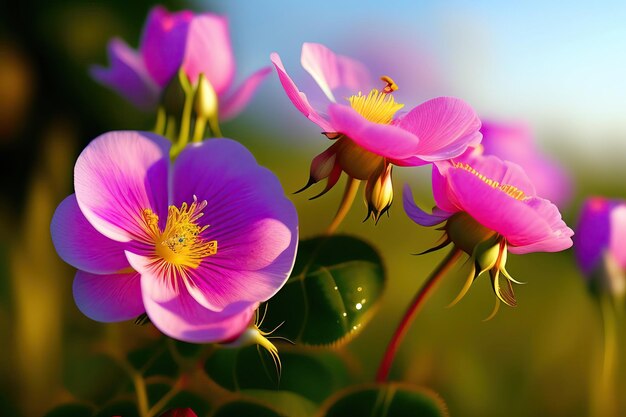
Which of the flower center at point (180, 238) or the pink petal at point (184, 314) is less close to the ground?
the flower center at point (180, 238)

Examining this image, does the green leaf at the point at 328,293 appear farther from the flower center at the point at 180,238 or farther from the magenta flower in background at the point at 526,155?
the magenta flower in background at the point at 526,155

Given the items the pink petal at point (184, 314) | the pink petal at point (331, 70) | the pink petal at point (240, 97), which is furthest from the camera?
the pink petal at point (240, 97)

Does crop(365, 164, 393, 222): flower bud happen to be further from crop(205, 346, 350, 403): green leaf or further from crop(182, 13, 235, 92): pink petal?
crop(182, 13, 235, 92): pink petal

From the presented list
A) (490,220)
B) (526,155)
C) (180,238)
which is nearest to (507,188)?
(490,220)

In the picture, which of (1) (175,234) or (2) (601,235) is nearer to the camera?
(1) (175,234)

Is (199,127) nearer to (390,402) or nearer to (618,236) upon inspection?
(390,402)

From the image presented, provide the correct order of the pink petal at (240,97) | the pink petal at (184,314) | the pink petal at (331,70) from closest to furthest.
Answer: the pink petal at (184,314), the pink petal at (331,70), the pink petal at (240,97)

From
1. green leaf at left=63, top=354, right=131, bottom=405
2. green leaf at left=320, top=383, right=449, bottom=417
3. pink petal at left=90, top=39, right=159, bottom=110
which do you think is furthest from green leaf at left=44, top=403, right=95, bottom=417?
pink petal at left=90, top=39, right=159, bottom=110

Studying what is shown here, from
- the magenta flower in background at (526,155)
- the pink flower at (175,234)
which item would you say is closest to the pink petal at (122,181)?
the pink flower at (175,234)
